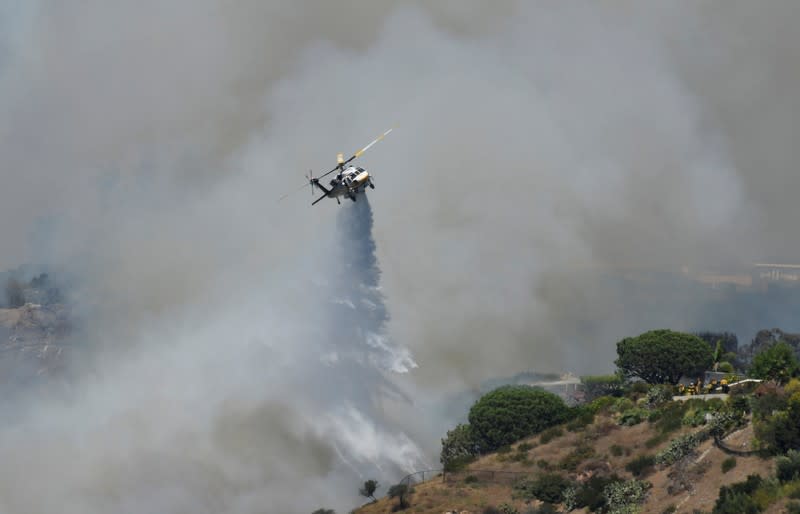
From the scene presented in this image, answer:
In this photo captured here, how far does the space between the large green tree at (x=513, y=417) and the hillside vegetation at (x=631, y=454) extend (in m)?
0.10

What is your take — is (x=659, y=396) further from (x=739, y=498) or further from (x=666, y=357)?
(x=739, y=498)

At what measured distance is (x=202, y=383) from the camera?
9562 centimetres

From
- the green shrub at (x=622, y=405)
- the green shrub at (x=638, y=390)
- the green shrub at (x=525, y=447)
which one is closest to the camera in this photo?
the green shrub at (x=525, y=447)

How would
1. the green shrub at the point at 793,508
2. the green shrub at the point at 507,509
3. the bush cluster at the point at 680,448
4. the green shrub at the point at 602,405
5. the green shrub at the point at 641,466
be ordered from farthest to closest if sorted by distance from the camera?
1. the green shrub at the point at 602,405
2. the green shrub at the point at 507,509
3. the green shrub at the point at 641,466
4. the bush cluster at the point at 680,448
5. the green shrub at the point at 793,508

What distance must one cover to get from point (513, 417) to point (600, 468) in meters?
18.2

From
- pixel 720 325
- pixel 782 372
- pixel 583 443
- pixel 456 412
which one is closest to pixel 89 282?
pixel 456 412

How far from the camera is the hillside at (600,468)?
65062 mm

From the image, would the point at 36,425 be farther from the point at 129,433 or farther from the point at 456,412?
the point at 456,412

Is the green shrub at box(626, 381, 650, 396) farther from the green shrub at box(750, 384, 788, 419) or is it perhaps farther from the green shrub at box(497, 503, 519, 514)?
the green shrub at box(750, 384, 788, 419)

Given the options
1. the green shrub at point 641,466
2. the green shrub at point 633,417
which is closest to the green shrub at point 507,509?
the green shrub at point 641,466

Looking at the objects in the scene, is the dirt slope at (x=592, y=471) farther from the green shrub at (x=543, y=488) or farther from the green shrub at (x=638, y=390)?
the green shrub at (x=638, y=390)

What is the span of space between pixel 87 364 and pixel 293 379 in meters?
65.4

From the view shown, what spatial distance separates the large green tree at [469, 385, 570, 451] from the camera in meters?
95.1

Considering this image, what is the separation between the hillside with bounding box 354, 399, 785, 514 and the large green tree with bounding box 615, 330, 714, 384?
23.3 metres
